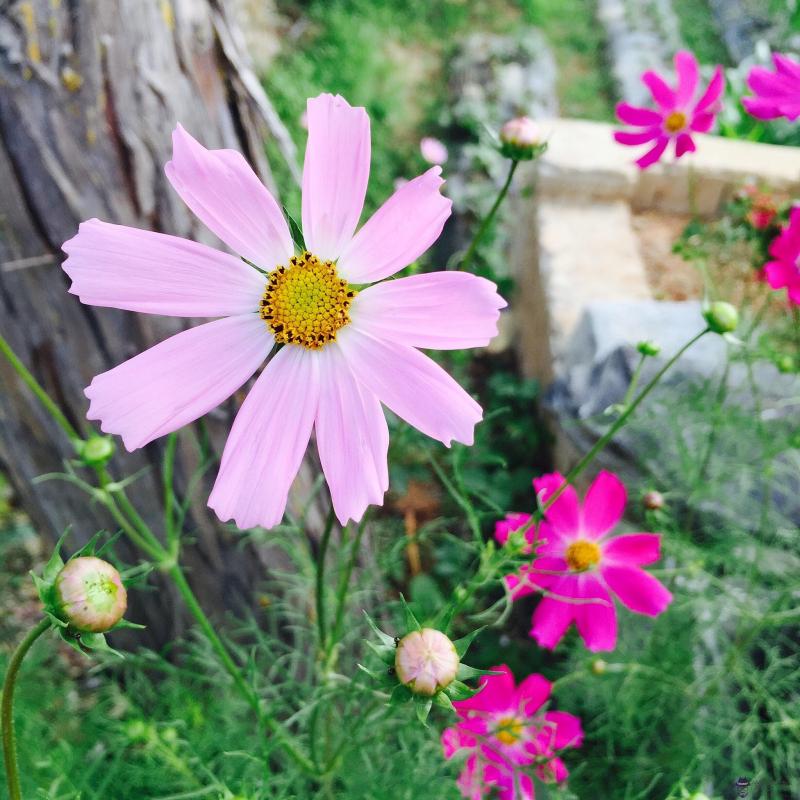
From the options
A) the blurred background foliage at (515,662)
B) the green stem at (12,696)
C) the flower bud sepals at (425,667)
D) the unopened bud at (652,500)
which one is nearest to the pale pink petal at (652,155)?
the blurred background foliage at (515,662)

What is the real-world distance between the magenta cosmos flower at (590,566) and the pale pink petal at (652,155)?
1.08ft

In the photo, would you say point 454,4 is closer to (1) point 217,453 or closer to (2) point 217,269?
(1) point 217,453

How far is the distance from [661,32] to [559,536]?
2762 millimetres

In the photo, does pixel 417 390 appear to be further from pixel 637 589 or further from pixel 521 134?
pixel 637 589

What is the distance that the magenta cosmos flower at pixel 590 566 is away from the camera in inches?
30.2

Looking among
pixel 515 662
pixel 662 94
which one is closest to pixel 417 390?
pixel 662 94

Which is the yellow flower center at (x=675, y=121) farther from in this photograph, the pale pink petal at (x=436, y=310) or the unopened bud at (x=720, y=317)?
the pale pink petal at (x=436, y=310)

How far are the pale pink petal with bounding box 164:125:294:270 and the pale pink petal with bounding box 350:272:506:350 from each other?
8 centimetres

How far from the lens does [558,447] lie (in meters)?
1.64

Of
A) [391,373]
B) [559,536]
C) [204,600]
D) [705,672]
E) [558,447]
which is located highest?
[391,373]

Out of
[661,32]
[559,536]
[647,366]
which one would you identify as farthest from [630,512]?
[661,32]

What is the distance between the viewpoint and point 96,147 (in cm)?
82

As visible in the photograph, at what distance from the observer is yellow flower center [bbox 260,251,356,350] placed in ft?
1.73

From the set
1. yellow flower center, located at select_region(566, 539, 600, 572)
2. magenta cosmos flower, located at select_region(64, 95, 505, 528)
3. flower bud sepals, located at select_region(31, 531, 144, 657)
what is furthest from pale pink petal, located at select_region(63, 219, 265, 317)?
yellow flower center, located at select_region(566, 539, 600, 572)
